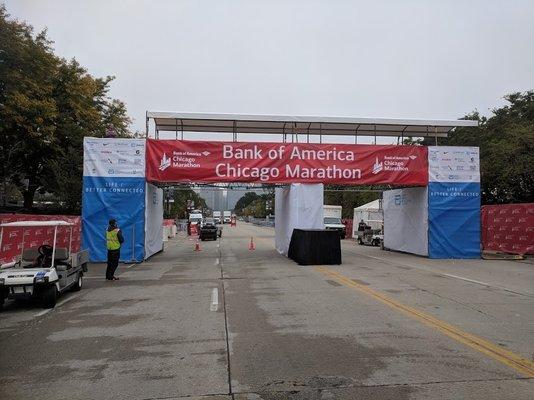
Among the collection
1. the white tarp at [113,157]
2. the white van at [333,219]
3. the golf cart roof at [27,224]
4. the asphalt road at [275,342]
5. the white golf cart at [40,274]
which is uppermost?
the white tarp at [113,157]

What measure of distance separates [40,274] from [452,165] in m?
19.6

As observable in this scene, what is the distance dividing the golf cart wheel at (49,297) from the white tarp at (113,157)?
12049mm

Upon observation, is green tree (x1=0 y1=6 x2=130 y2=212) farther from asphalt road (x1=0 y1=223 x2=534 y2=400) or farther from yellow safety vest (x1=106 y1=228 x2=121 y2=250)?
asphalt road (x1=0 y1=223 x2=534 y2=400)

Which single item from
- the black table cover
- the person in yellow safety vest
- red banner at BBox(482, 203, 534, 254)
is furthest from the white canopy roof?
the person in yellow safety vest

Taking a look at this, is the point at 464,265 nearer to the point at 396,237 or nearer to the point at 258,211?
the point at 396,237

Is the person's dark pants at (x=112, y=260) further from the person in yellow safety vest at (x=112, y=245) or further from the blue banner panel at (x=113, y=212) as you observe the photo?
the blue banner panel at (x=113, y=212)

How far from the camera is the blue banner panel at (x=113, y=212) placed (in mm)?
21984

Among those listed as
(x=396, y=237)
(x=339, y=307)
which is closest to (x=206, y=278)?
(x=339, y=307)

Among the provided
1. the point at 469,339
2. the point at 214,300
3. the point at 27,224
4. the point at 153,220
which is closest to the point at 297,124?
the point at 153,220

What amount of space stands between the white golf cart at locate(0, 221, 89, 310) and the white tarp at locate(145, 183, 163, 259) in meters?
10.5

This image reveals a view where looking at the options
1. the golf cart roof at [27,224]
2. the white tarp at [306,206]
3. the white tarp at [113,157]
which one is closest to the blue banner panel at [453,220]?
the white tarp at [306,206]

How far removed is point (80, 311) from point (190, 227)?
2044 inches

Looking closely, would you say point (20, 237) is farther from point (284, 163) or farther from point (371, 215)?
point (371, 215)

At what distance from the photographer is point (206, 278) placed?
16.1m
